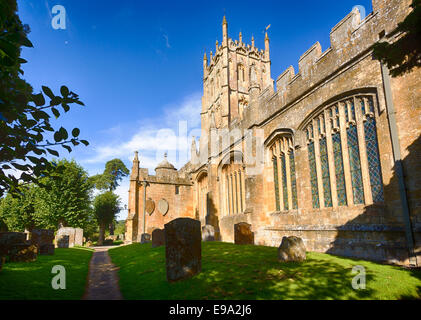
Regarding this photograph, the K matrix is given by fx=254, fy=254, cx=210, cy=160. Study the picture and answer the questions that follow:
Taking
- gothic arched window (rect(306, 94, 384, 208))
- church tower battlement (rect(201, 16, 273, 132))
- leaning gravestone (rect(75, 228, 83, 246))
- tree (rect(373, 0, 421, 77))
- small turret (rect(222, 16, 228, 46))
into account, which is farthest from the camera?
small turret (rect(222, 16, 228, 46))

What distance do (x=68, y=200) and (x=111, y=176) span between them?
1883 cm

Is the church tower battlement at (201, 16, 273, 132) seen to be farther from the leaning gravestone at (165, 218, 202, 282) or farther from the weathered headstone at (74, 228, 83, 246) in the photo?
the leaning gravestone at (165, 218, 202, 282)

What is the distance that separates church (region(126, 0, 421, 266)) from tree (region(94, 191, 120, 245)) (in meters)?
18.0

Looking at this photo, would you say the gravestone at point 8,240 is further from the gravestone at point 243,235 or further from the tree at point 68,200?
the tree at point 68,200

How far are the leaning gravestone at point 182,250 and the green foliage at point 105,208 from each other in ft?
86.1

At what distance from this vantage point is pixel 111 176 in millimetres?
43062

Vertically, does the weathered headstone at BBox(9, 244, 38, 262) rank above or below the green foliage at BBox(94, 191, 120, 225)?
below

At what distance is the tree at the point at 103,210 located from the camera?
99.0ft

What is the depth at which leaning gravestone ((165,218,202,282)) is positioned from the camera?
21.9 feet

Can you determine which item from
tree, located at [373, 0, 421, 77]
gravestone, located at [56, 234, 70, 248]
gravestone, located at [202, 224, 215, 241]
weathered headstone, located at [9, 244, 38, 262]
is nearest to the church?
gravestone, located at [202, 224, 215, 241]

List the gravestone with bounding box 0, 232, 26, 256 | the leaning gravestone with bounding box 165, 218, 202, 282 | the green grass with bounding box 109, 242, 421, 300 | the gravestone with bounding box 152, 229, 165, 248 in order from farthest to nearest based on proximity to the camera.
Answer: the gravestone with bounding box 152, 229, 165, 248 → the gravestone with bounding box 0, 232, 26, 256 → the leaning gravestone with bounding box 165, 218, 202, 282 → the green grass with bounding box 109, 242, 421, 300

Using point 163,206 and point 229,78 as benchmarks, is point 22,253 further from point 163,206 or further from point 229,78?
point 229,78

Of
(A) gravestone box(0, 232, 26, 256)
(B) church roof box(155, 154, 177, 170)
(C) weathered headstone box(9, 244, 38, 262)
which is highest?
(B) church roof box(155, 154, 177, 170)

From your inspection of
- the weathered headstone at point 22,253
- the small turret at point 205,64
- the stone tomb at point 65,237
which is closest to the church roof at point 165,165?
the stone tomb at point 65,237
